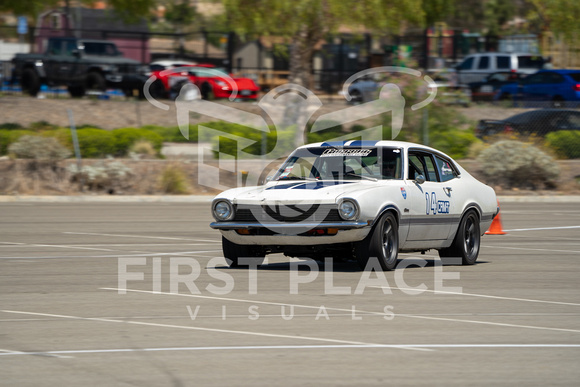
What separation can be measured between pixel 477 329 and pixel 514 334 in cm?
30

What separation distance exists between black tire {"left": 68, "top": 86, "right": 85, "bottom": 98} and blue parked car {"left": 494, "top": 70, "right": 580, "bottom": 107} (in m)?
16.1

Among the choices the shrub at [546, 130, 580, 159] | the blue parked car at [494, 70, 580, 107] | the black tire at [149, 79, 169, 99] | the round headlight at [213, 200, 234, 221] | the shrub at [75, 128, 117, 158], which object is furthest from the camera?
the black tire at [149, 79, 169, 99]

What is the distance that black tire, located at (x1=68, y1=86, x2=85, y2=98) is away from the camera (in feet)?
111

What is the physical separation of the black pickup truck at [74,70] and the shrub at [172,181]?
1241 cm

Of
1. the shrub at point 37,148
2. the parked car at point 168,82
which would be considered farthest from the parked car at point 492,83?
the shrub at point 37,148

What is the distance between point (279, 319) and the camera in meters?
7.14

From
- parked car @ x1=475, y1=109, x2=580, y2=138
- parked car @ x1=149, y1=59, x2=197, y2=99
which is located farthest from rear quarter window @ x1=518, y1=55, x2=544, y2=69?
parked car @ x1=149, y1=59, x2=197, y2=99

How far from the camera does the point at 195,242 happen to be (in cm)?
1334

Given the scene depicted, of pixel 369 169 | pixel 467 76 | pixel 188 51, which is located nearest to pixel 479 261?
pixel 369 169

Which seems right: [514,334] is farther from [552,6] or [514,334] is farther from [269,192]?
[552,6]

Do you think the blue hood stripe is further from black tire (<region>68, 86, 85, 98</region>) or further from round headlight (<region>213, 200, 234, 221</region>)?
black tire (<region>68, 86, 85, 98</region>)

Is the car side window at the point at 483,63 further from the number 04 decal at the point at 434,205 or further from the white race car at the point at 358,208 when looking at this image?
the number 04 decal at the point at 434,205

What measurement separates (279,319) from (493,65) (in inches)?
1318

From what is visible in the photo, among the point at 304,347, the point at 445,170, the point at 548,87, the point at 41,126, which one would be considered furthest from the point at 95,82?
the point at 304,347
